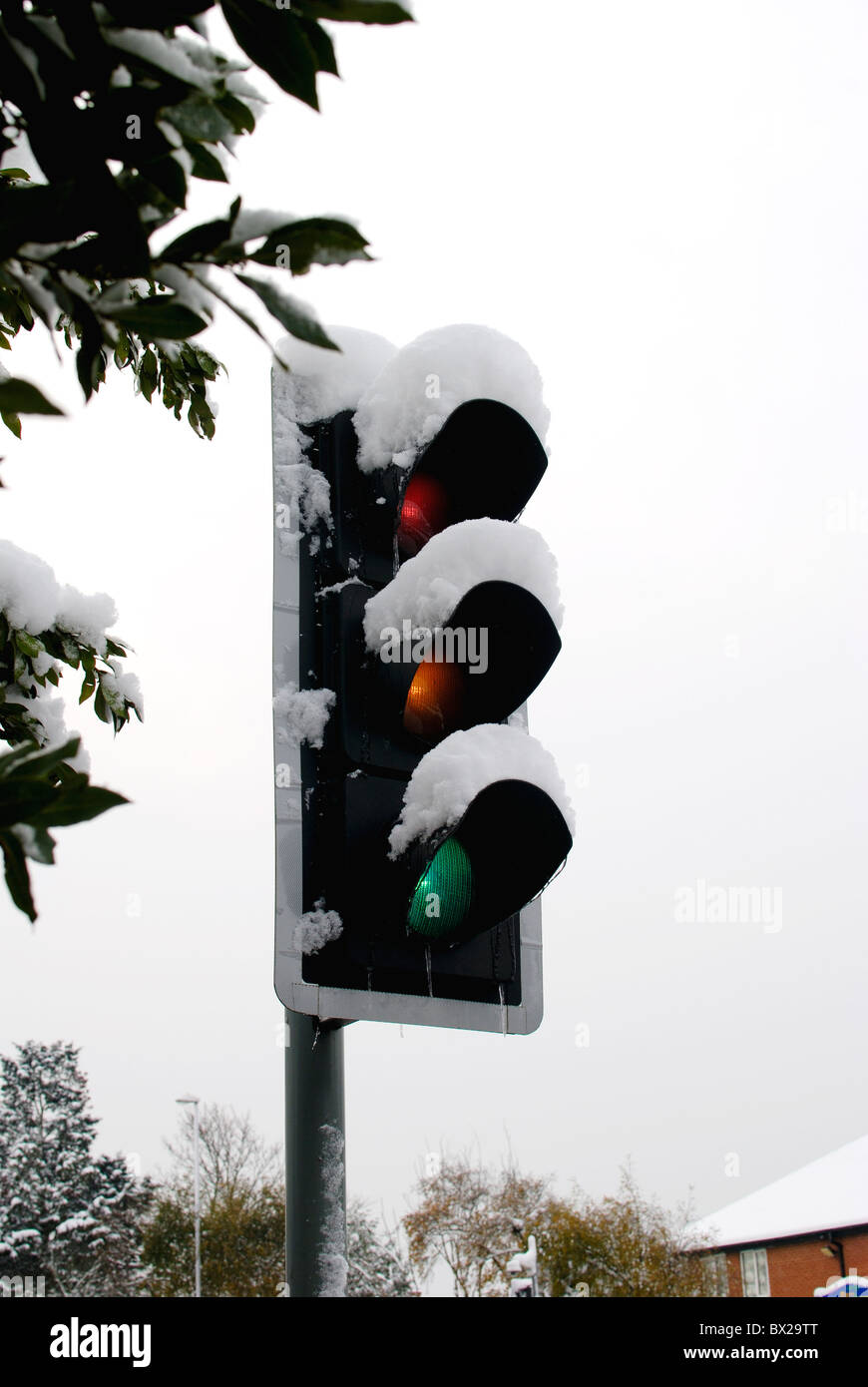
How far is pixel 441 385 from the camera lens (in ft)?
8.45

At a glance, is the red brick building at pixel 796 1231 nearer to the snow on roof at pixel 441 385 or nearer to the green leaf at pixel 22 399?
the snow on roof at pixel 441 385

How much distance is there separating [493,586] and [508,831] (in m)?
0.49

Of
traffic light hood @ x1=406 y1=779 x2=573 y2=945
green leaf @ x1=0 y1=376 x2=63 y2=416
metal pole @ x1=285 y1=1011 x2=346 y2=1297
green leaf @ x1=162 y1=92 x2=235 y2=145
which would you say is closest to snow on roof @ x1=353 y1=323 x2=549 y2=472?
traffic light hood @ x1=406 y1=779 x2=573 y2=945

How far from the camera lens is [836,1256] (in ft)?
113

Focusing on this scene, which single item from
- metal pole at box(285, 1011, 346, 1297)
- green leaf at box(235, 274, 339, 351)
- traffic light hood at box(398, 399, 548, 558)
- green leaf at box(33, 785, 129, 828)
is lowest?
metal pole at box(285, 1011, 346, 1297)

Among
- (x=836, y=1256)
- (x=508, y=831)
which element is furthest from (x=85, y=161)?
→ (x=836, y=1256)

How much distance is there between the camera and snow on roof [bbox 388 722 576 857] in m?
2.29

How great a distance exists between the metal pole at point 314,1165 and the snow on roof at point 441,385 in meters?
1.25

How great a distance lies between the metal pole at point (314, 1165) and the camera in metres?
2.25

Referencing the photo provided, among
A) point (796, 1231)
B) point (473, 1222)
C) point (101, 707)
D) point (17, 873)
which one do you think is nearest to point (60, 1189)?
point (473, 1222)

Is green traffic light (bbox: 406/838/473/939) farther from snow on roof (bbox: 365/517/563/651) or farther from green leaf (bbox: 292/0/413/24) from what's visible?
green leaf (bbox: 292/0/413/24)

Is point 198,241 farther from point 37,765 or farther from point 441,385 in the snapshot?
point 441,385

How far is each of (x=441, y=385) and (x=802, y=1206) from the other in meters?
42.8
